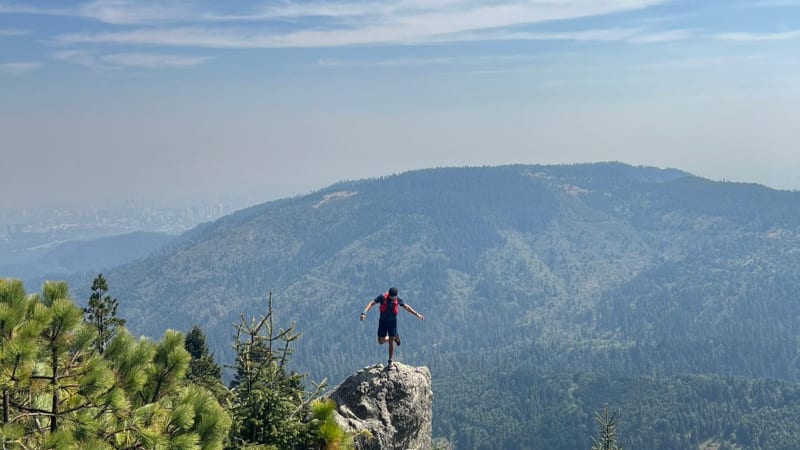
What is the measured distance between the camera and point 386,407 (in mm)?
26156

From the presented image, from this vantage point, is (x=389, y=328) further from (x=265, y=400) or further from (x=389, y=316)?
(x=265, y=400)

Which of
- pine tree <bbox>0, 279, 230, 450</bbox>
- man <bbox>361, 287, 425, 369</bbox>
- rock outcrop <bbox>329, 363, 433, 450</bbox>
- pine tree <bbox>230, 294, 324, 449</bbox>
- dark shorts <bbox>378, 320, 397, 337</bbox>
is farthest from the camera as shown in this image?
dark shorts <bbox>378, 320, 397, 337</bbox>

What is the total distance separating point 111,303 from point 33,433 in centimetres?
6198

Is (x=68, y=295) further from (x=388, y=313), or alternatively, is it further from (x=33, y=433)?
(x=388, y=313)

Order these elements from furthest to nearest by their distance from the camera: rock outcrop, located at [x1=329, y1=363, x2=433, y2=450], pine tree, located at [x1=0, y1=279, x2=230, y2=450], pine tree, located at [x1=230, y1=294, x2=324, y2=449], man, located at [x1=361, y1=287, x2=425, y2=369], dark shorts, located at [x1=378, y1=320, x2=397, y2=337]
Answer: dark shorts, located at [x1=378, y1=320, x2=397, y2=337], man, located at [x1=361, y1=287, x2=425, y2=369], rock outcrop, located at [x1=329, y1=363, x2=433, y2=450], pine tree, located at [x1=230, y1=294, x2=324, y2=449], pine tree, located at [x1=0, y1=279, x2=230, y2=450]

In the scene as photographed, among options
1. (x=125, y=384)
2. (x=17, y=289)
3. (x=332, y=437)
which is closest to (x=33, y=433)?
(x=125, y=384)

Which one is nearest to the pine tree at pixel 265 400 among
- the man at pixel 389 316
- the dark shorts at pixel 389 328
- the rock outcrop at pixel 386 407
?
the rock outcrop at pixel 386 407

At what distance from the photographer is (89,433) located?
13.9 metres

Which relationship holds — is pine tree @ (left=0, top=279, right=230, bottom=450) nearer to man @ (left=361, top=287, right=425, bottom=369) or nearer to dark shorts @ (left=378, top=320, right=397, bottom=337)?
man @ (left=361, top=287, right=425, bottom=369)

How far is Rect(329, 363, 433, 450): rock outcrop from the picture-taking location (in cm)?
2510

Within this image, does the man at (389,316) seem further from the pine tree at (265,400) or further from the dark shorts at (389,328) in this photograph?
the pine tree at (265,400)

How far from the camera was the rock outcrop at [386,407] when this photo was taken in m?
25.1

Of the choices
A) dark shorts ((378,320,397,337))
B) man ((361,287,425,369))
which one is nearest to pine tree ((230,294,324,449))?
man ((361,287,425,369))

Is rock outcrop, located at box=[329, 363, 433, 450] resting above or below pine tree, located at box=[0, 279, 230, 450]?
below
